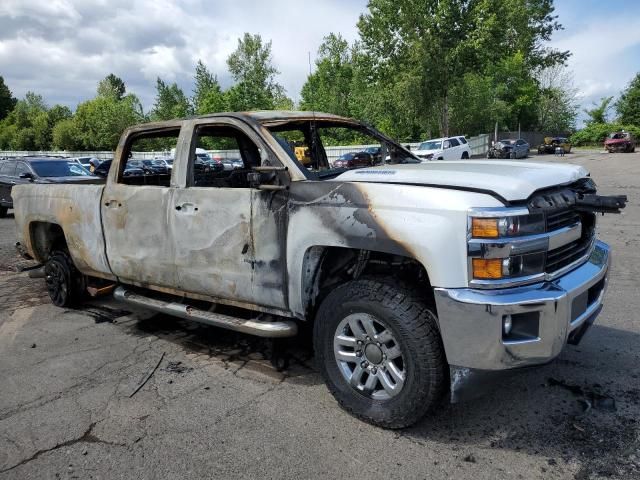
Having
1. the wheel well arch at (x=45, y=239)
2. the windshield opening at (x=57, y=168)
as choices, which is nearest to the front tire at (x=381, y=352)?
the wheel well arch at (x=45, y=239)

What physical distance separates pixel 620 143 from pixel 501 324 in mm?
46557

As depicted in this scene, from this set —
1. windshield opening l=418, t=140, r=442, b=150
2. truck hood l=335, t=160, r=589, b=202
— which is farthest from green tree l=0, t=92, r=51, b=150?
truck hood l=335, t=160, r=589, b=202

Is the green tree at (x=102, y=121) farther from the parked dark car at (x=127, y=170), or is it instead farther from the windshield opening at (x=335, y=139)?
the windshield opening at (x=335, y=139)

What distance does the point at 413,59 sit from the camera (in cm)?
3597

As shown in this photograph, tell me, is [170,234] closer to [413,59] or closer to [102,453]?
[102,453]

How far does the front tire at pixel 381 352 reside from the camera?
2752 mm

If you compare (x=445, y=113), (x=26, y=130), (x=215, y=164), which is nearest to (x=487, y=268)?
(x=215, y=164)

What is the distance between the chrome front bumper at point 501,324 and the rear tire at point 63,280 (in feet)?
14.1

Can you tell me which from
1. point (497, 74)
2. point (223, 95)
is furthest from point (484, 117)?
point (223, 95)

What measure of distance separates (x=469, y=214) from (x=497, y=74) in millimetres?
54902

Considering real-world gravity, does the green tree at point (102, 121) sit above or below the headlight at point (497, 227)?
above

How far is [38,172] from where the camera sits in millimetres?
12648

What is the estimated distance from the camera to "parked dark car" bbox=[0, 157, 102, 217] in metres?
12.4

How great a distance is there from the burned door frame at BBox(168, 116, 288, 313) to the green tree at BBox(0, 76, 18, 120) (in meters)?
106
